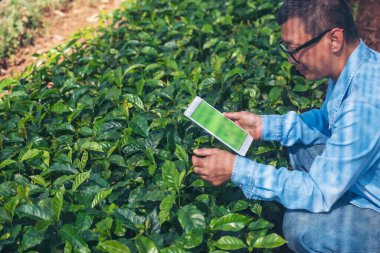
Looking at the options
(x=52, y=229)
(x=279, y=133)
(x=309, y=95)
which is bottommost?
(x=309, y=95)

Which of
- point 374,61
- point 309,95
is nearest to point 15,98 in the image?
point 309,95

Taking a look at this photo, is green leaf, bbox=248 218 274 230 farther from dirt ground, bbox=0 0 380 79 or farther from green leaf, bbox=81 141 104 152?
dirt ground, bbox=0 0 380 79

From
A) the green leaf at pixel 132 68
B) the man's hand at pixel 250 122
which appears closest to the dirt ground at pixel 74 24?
the green leaf at pixel 132 68

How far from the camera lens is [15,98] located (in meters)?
3.77

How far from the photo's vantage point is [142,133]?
10.5 ft

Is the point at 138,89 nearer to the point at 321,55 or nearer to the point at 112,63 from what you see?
the point at 112,63

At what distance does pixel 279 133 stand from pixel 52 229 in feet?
4.62

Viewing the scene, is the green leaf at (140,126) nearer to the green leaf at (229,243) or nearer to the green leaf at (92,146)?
the green leaf at (92,146)

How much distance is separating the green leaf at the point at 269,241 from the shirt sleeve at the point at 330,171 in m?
0.19

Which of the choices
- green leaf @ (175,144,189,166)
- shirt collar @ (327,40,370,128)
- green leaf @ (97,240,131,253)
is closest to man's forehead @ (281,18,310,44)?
shirt collar @ (327,40,370,128)

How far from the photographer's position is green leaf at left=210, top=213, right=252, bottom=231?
2521 mm

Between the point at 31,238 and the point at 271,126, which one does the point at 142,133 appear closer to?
the point at 271,126

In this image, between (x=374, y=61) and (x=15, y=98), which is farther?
(x=15, y=98)

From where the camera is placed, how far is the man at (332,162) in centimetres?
242
